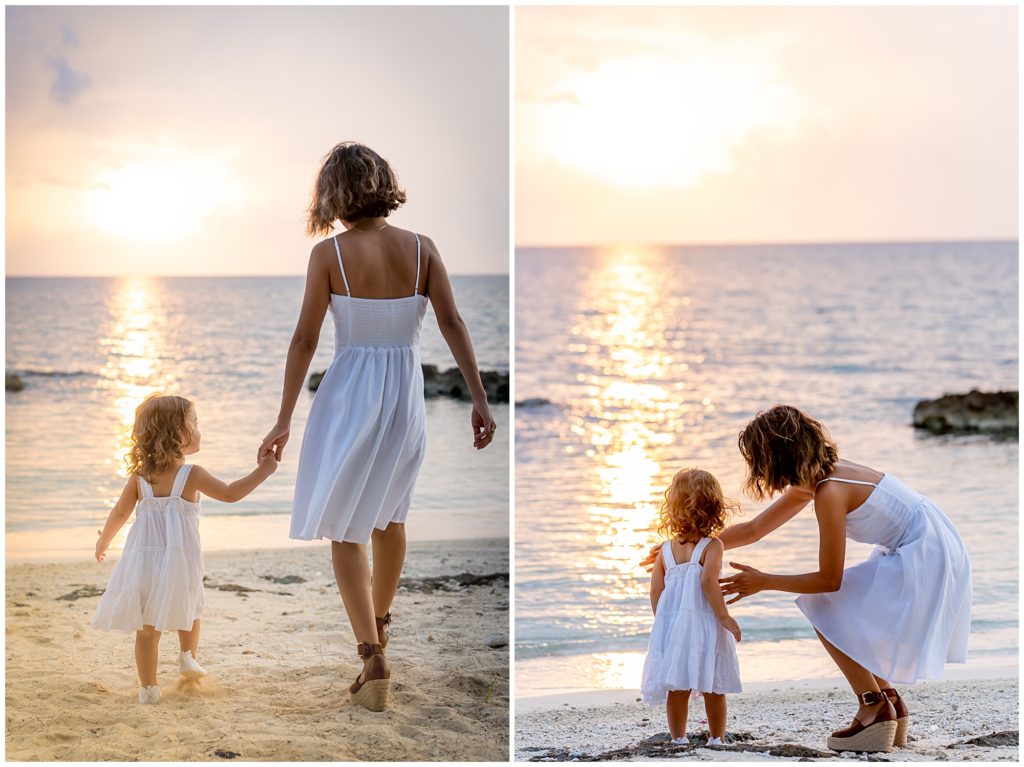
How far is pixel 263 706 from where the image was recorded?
2576mm

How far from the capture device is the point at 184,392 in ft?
26.9

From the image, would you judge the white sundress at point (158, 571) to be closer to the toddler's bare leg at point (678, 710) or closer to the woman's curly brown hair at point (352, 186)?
the woman's curly brown hair at point (352, 186)

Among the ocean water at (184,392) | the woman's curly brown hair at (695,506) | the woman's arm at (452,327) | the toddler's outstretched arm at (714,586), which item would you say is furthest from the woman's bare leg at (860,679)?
the ocean water at (184,392)

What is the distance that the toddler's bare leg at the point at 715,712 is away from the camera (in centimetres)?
236

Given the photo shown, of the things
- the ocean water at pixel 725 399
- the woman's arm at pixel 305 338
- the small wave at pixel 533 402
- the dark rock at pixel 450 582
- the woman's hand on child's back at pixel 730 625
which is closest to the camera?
the woman's hand on child's back at pixel 730 625

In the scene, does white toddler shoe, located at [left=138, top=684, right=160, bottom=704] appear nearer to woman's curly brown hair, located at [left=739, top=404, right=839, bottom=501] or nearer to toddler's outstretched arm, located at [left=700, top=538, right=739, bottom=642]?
toddler's outstretched arm, located at [left=700, top=538, right=739, bottom=642]

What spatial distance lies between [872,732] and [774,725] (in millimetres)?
345

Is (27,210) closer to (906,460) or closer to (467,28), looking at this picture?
(467,28)

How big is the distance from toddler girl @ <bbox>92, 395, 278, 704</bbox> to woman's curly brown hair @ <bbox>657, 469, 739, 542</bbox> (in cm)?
92

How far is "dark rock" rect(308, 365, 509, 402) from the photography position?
6.00 m

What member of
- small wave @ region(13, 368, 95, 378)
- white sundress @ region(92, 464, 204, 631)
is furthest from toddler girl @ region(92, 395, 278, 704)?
small wave @ region(13, 368, 95, 378)

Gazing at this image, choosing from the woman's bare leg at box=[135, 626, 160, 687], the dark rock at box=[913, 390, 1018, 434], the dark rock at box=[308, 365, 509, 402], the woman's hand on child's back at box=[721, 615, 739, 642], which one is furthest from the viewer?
the dark rock at box=[913, 390, 1018, 434]

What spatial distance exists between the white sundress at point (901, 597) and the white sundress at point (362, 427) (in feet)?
3.03

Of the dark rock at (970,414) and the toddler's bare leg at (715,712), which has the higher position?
the dark rock at (970,414)
